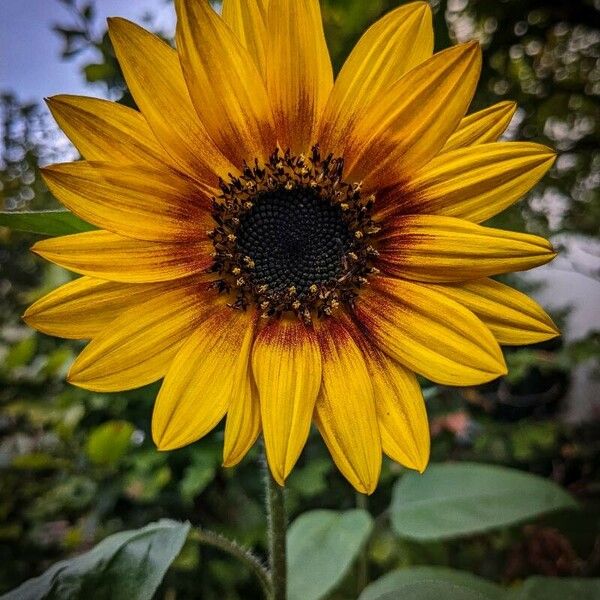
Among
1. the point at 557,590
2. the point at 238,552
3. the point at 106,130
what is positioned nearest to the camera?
the point at 106,130

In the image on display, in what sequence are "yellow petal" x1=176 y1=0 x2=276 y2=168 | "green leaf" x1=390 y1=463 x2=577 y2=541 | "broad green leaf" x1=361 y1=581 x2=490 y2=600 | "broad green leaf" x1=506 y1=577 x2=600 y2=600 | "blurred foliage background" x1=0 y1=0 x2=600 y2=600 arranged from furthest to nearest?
1. "blurred foliage background" x1=0 y1=0 x2=600 y2=600
2. "green leaf" x1=390 y1=463 x2=577 y2=541
3. "broad green leaf" x1=506 y1=577 x2=600 y2=600
4. "broad green leaf" x1=361 y1=581 x2=490 y2=600
5. "yellow petal" x1=176 y1=0 x2=276 y2=168

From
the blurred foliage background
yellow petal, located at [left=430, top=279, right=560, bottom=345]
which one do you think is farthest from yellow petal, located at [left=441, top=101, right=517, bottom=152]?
the blurred foliage background

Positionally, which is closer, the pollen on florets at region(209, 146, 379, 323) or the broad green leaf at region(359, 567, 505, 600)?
the pollen on florets at region(209, 146, 379, 323)

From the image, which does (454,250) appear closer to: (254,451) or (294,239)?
(294,239)

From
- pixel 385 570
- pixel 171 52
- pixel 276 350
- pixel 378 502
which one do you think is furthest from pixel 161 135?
pixel 385 570

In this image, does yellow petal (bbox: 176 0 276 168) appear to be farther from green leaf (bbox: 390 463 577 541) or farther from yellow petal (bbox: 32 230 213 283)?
green leaf (bbox: 390 463 577 541)

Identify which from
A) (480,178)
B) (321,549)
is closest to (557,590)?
(321,549)

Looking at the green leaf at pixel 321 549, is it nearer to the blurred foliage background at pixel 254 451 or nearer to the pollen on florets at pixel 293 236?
the blurred foliage background at pixel 254 451
